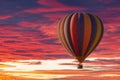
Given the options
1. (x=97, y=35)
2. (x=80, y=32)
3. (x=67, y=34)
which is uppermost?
(x=67, y=34)

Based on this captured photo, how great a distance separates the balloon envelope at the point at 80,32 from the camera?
3332 inches

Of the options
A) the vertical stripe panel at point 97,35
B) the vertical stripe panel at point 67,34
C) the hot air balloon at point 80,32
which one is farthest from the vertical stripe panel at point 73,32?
the vertical stripe panel at point 97,35

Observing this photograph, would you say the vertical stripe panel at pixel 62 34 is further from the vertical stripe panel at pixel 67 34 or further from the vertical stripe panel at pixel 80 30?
the vertical stripe panel at pixel 80 30

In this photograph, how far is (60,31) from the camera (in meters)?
85.4

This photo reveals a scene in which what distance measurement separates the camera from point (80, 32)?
85.2 metres

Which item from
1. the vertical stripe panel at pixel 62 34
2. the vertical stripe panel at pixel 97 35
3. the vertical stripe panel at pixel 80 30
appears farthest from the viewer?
the vertical stripe panel at pixel 97 35

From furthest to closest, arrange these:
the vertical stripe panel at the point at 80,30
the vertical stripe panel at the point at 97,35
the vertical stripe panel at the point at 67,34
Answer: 1. the vertical stripe panel at the point at 97,35
2. the vertical stripe panel at the point at 80,30
3. the vertical stripe panel at the point at 67,34

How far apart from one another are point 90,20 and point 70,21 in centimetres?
360

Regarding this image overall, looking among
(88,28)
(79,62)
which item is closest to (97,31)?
(88,28)

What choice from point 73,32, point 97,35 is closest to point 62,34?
point 73,32

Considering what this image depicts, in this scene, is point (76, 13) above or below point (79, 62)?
above

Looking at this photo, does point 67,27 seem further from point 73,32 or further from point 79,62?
point 79,62

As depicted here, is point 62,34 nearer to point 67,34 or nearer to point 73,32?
point 67,34

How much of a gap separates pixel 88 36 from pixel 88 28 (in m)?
1.44
